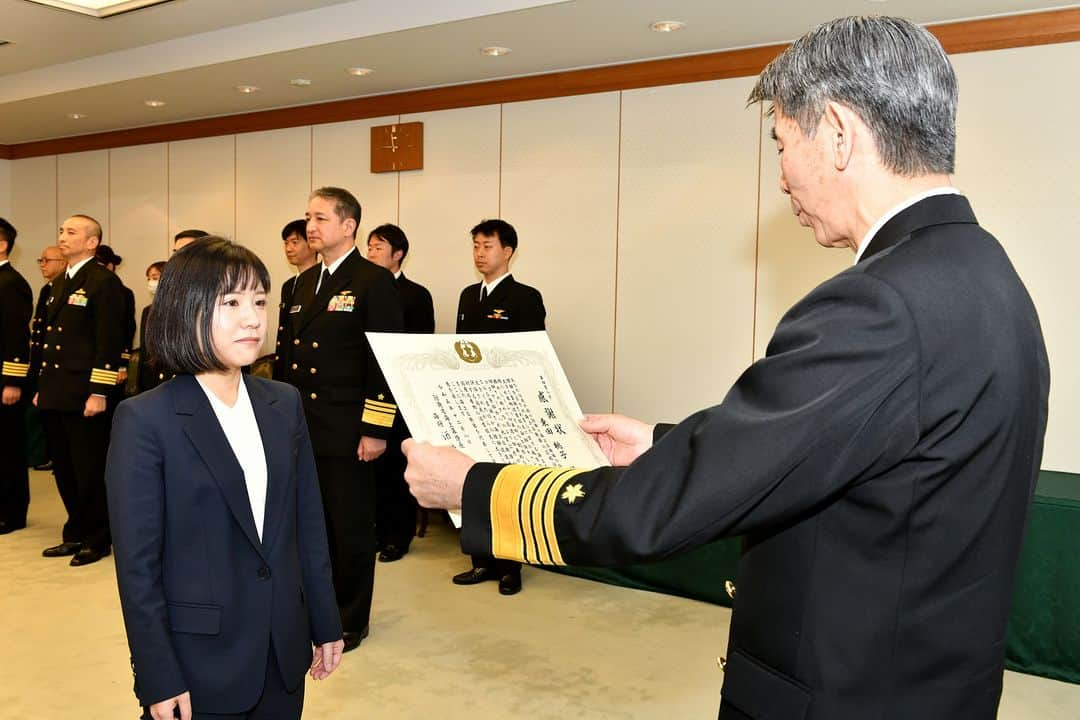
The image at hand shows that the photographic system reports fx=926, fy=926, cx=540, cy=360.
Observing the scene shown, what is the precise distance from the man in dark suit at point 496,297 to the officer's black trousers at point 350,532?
3.52 feet

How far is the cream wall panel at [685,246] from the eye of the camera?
4.82 m

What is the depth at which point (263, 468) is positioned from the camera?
6.42ft

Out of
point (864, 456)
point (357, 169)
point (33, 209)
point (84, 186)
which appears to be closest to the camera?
point (864, 456)

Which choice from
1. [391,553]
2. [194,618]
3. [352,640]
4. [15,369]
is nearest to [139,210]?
[15,369]

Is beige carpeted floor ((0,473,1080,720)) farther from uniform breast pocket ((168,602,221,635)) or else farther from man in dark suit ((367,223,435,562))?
uniform breast pocket ((168,602,221,635))

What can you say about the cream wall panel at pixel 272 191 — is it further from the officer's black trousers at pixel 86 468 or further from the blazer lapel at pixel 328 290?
the blazer lapel at pixel 328 290

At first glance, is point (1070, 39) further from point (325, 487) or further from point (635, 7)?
point (325, 487)

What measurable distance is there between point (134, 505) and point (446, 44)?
3.64 meters

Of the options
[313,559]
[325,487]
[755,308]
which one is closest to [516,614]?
[325,487]

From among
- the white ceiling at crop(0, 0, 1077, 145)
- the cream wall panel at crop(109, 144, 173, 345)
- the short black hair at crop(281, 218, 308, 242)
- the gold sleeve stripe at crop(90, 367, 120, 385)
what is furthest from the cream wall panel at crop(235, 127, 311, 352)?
the gold sleeve stripe at crop(90, 367, 120, 385)

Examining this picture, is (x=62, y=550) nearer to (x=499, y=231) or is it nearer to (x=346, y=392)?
(x=346, y=392)

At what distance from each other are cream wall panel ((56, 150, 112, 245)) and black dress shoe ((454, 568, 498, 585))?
5.14m

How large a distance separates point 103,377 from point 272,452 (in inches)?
131

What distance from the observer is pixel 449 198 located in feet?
19.4
